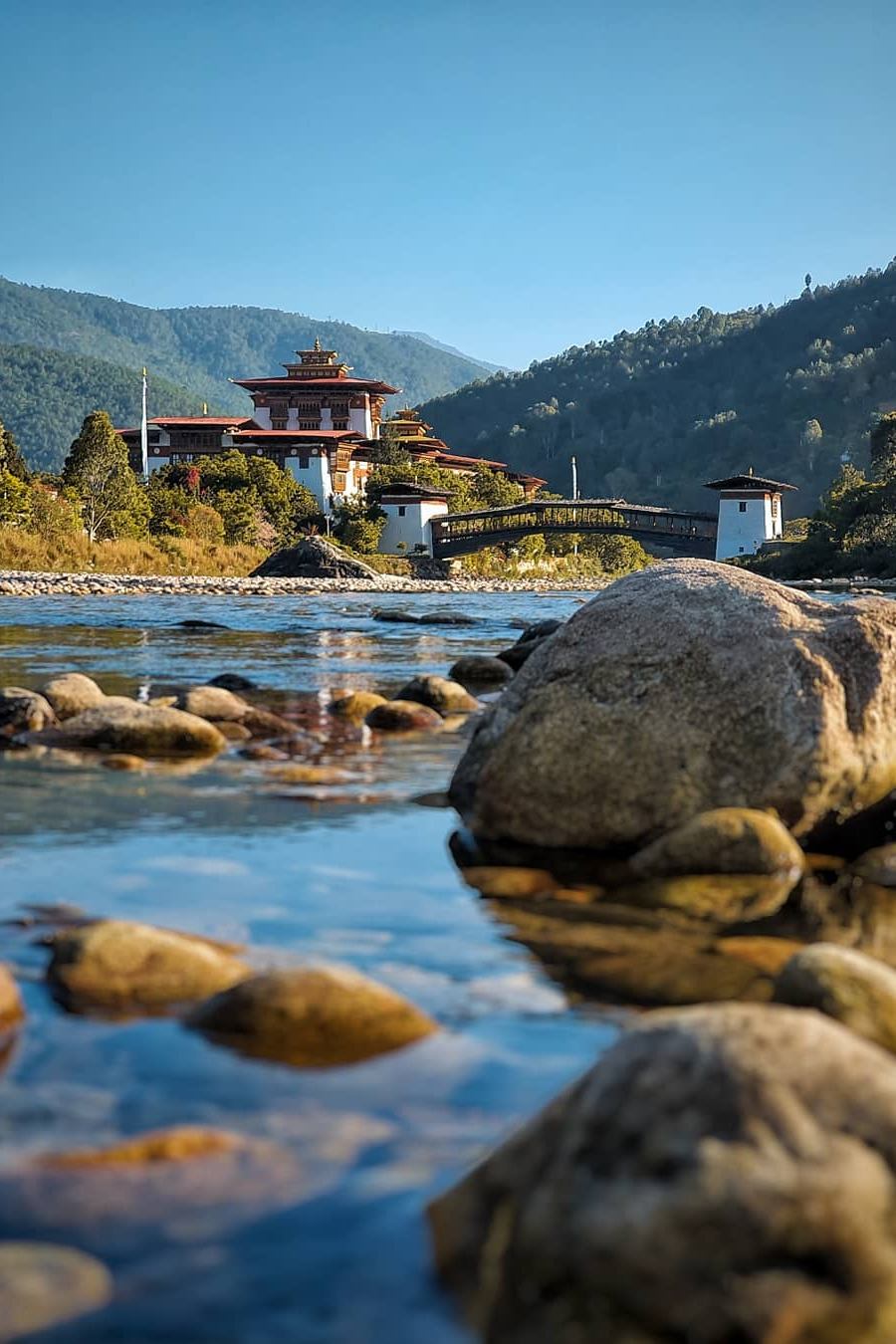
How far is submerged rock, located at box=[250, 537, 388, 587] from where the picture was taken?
167 ft

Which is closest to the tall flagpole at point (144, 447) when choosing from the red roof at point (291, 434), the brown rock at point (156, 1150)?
the red roof at point (291, 434)

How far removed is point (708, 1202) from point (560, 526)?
222 ft

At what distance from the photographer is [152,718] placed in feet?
26.3

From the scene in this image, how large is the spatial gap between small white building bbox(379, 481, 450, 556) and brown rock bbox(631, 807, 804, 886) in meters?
63.6

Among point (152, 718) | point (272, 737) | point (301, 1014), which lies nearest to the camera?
point (301, 1014)

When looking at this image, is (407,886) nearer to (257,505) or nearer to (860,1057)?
(860,1057)

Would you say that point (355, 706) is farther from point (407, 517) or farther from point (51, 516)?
point (407, 517)

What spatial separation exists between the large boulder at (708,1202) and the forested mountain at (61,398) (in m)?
176

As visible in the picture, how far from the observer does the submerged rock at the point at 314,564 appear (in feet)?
167

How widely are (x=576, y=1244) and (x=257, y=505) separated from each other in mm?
61805

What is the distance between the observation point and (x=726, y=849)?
5.08m

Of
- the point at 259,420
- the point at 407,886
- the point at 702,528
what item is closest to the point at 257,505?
the point at 259,420

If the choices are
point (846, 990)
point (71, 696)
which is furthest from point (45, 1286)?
point (71, 696)

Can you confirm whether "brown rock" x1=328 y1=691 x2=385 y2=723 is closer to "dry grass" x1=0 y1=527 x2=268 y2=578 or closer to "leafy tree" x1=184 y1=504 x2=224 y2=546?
"dry grass" x1=0 y1=527 x2=268 y2=578
